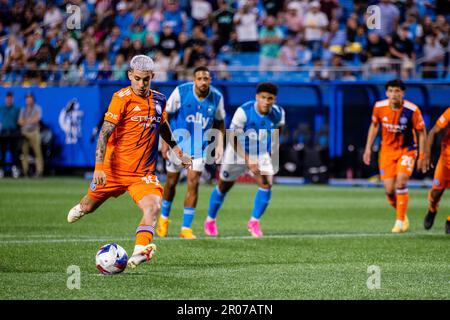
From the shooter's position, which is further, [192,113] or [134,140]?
[192,113]

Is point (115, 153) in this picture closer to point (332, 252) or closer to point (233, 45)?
point (332, 252)

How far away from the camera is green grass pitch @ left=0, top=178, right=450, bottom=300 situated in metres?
8.73

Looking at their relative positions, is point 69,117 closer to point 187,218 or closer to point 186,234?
point 187,218

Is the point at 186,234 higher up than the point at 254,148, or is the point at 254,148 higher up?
the point at 254,148

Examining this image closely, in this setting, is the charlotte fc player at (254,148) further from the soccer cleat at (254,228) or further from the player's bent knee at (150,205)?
the player's bent knee at (150,205)

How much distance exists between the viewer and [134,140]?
10.4 metres

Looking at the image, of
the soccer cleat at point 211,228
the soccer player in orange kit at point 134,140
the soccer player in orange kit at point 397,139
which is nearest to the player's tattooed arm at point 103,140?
the soccer player in orange kit at point 134,140

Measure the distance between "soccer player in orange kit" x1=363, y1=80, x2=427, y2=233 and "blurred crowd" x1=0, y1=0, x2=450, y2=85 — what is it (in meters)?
10.4

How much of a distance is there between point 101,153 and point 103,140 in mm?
161

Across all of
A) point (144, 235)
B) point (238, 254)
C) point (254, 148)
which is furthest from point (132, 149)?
point (254, 148)

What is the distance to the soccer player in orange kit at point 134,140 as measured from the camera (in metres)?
10.1
